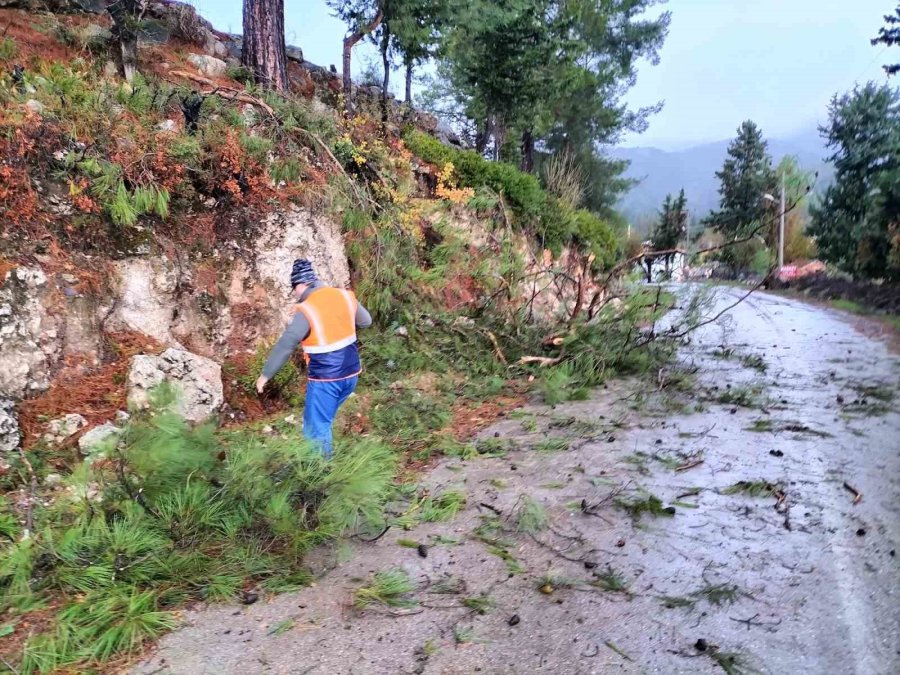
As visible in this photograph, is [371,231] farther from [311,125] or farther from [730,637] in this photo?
[730,637]

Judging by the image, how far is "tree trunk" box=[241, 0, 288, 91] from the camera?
905cm

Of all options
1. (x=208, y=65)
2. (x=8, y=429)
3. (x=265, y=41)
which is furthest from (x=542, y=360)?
(x=208, y=65)

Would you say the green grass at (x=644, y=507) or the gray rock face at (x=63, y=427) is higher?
the gray rock face at (x=63, y=427)

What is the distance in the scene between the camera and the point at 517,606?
328cm

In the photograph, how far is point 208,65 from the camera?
919 cm

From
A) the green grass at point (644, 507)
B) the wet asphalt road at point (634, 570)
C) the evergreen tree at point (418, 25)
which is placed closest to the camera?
the wet asphalt road at point (634, 570)

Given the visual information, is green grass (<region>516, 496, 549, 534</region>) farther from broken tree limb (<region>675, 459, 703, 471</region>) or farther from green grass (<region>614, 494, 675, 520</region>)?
broken tree limb (<region>675, 459, 703, 471</region>)

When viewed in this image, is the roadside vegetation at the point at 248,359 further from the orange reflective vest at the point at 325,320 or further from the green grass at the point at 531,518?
the orange reflective vest at the point at 325,320

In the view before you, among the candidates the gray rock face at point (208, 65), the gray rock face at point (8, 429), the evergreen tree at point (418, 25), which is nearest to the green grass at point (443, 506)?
the gray rock face at point (8, 429)

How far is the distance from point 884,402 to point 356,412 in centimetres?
585

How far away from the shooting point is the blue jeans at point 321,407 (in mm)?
4598

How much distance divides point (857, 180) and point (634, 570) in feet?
99.6

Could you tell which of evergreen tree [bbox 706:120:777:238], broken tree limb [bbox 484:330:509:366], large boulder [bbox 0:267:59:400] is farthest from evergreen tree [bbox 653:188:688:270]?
large boulder [bbox 0:267:59:400]

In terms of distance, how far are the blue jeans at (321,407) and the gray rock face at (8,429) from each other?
6.83ft
